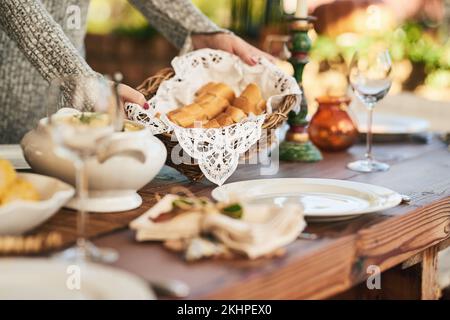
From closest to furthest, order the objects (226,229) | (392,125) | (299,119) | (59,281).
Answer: (59,281) → (226,229) → (299,119) → (392,125)

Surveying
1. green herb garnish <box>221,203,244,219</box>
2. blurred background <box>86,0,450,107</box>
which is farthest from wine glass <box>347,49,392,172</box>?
blurred background <box>86,0,450,107</box>

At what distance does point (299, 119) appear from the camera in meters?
1.71

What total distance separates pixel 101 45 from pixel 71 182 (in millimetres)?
5604

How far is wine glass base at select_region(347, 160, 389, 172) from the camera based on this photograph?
1.57 metres

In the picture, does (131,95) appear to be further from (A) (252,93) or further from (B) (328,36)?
(B) (328,36)

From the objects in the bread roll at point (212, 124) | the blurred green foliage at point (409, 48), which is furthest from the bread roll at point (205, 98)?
the blurred green foliage at point (409, 48)

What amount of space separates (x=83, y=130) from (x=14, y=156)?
628 millimetres

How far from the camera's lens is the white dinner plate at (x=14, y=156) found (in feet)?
4.68

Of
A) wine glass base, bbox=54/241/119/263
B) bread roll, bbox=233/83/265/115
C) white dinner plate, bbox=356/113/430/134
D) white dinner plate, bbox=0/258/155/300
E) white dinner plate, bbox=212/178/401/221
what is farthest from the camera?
white dinner plate, bbox=356/113/430/134

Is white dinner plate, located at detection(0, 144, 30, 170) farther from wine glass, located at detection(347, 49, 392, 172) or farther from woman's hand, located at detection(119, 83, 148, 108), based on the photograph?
wine glass, located at detection(347, 49, 392, 172)

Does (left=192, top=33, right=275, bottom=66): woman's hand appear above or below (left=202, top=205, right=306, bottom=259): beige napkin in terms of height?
above

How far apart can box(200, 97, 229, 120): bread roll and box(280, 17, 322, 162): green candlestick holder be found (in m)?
0.23

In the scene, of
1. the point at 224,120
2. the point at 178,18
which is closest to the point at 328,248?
the point at 224,120
